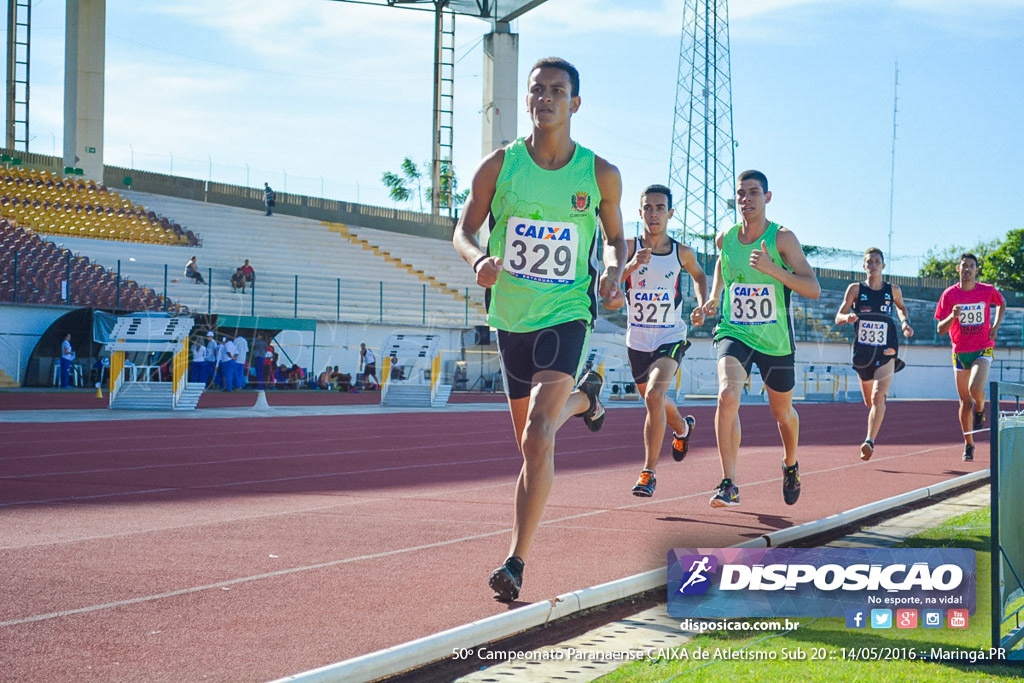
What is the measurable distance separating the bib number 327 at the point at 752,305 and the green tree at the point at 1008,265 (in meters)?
66.7

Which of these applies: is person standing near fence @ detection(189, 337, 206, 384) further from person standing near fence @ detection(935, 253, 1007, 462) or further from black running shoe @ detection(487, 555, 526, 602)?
black running shoe @ detection(487, 555, 526, 602)

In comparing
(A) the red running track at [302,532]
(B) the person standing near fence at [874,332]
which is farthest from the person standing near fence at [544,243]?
(B) the person standing near fence at [874,332]

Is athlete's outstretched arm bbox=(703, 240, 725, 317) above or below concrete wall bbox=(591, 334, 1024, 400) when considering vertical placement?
above

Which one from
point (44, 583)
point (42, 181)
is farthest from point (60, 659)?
point (42, 181)

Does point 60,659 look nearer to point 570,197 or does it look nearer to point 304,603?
point 304,603

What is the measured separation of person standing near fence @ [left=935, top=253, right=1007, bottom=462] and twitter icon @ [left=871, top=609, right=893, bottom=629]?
28.1 ft

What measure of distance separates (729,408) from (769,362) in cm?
44

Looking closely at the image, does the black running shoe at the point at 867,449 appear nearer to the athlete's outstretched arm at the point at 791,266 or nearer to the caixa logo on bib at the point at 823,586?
the athlete's outstretched arm at the point at 791,266

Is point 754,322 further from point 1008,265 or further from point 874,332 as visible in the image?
point 1008,265

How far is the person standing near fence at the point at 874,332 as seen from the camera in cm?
1157

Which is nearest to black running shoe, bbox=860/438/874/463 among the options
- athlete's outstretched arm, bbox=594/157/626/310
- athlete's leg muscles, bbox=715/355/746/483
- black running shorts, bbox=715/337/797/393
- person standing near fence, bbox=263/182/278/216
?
black running shorts, bbox=715/337/797/393

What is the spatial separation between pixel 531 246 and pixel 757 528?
2.74 m

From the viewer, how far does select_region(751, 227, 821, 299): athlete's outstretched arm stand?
696 cm

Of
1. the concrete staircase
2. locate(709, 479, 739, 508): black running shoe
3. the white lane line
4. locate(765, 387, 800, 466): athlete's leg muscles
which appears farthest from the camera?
the concrete staircase
